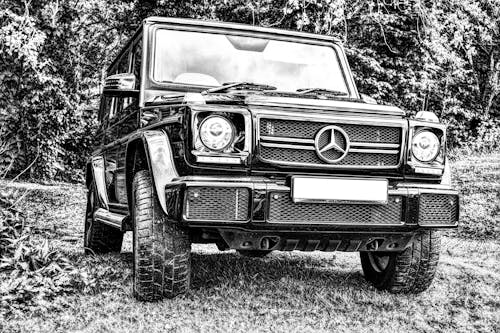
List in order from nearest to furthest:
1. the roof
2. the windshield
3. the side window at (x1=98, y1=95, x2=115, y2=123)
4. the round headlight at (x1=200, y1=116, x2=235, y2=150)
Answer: the round headlight at (x1=200, y1=116, x2=235, y2=150) → the windshield → the roof → the side window at (x1=98, y1=95, x2=115, y2=123)

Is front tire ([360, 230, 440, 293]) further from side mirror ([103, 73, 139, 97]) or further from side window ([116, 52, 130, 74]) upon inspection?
side window ([116, 52, 130, 74])

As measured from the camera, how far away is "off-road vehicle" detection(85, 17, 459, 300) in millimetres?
3385

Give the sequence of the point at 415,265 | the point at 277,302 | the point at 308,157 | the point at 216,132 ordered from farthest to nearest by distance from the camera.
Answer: the point at 415,265
the point at 277,302
the point at 308,157
the point at 216,132

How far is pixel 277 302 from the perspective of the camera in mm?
3932

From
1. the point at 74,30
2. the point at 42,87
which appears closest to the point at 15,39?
the point at 42,87

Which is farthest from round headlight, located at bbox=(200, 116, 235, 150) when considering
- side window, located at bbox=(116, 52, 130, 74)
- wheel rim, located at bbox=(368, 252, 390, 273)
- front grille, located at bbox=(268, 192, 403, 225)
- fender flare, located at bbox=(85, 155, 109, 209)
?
fender flare, located at bbox=(85, 155, 109, 209)

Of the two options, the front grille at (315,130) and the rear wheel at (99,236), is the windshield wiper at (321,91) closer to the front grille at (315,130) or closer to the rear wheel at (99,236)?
the front grille at (315,130)

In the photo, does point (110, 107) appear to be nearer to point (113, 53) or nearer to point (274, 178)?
point (274, 178)

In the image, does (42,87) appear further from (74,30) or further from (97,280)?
(97,280)

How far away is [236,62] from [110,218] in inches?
58.5

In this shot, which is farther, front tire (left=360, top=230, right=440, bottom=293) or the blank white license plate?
front tire (left=360, top=230, right=440, bottom=293)

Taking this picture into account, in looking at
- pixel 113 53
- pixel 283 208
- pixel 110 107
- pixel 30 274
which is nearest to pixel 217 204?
pixel 283 208

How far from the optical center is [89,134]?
17188 mm

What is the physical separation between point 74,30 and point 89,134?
2.83 meters
